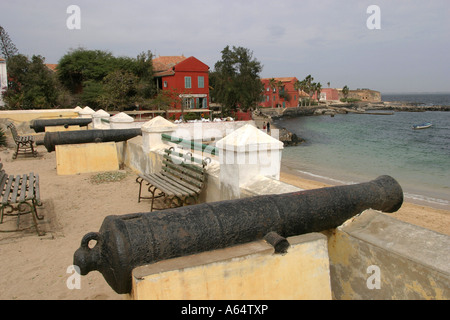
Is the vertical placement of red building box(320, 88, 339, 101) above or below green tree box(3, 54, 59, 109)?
above

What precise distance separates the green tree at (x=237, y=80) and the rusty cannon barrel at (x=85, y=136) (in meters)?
32.6

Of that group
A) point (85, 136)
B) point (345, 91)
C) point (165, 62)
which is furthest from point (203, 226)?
point (345, 91)

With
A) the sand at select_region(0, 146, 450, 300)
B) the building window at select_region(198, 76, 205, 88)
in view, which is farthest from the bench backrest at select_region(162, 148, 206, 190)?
the building window at select_region(198, 76, 205, 88)

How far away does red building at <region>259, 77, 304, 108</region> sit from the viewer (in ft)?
238

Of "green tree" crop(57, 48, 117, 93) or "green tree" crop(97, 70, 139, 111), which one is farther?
"green tree" crop(57, 48, 117, 93)

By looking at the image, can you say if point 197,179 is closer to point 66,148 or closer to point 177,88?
point 66,148

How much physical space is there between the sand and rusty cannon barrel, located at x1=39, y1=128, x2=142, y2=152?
86 cm

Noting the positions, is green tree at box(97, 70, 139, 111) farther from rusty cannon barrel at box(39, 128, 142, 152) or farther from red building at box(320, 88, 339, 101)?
red building at box(320, 88, 339, 101)

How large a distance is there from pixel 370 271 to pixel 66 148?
25.6 ft

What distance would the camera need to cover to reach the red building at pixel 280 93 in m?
72.4

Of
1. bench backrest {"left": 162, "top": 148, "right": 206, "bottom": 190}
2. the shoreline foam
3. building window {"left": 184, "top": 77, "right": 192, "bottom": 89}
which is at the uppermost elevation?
building window {"left": 184, "top": 77, "right": 192, "bottom": 89}

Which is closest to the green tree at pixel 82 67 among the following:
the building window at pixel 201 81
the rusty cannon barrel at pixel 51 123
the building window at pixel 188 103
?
the building window at pixel 188 103

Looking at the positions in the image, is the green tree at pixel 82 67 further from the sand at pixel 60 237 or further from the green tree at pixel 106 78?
the sand at pixel 60 237

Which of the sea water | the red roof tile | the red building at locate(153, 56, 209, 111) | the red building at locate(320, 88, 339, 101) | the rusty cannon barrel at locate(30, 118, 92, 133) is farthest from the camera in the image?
the red building at locate(320, 88, 339, 101)
